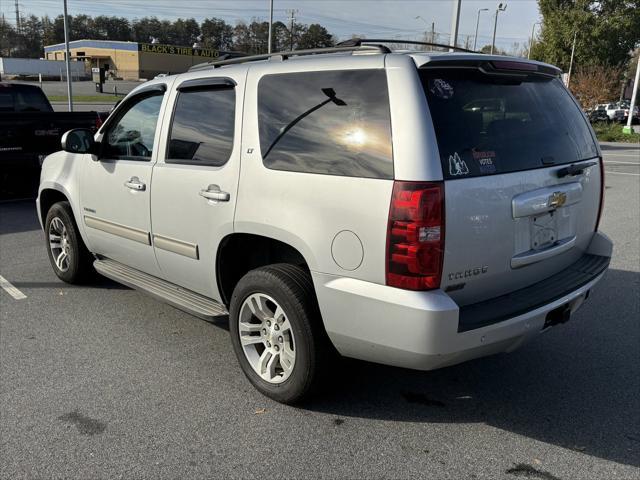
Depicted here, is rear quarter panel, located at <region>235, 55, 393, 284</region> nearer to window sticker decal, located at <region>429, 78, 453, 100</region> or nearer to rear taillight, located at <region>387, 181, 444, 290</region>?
rear taillight, located at <region>387, 181, 444, 290</region>

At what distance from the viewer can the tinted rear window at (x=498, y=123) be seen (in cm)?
284

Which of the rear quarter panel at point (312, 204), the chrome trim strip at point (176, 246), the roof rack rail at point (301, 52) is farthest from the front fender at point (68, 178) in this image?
the rear quarter panel at point (312, 204)

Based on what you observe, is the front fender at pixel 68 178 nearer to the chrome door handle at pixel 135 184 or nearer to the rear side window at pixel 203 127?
the chrome door handle at pixel 135 184

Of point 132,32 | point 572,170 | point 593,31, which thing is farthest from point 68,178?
point 132,32

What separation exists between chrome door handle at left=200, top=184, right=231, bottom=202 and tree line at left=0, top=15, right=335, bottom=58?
105 m

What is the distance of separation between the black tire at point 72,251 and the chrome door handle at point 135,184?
1.19 metres

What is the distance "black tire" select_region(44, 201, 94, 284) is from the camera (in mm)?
5250

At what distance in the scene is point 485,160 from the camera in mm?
2943

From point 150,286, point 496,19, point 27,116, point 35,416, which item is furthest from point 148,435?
point 496,19

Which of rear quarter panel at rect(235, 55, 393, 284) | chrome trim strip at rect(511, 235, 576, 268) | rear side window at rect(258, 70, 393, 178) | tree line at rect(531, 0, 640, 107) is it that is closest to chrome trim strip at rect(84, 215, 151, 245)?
rear quarter panel at rect(235, 55, 393, 284)

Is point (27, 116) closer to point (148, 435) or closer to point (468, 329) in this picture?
point (148, 435)

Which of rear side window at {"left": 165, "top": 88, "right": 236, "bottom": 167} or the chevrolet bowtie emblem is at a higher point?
rear side window at {"left": 165, "top": 88, "right": 236, "bottom": 167}

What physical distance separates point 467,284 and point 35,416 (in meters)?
2.50

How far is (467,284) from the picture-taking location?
9.48ft
